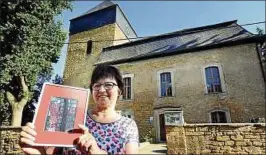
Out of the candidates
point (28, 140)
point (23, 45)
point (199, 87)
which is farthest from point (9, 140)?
point (199, 87)

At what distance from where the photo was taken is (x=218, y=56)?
45.2 ft

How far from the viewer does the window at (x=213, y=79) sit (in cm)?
1339

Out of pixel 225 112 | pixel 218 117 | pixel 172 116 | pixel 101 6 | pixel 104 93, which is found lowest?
pixel 104 93

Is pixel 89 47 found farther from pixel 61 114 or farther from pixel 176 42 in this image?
pixel 61 114

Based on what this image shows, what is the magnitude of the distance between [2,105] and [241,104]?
15.3 metres

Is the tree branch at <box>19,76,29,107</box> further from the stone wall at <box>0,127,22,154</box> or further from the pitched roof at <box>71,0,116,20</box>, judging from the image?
the pitched roof at <box>71,0,116,20</box>

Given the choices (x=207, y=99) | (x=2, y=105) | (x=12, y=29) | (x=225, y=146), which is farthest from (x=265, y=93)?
(x=2, y=105)

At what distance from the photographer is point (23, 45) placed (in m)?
12.1

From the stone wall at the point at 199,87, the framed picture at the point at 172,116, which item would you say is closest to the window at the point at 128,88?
the stone wall at the point at 199,87

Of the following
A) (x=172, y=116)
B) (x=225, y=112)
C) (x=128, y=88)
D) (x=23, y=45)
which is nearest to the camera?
(x=23, y=45)

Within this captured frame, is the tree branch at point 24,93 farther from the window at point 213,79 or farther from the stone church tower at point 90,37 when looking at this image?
the window at point 213,79

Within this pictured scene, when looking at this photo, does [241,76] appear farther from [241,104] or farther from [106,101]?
[106,101]

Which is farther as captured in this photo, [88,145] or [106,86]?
[106,86]

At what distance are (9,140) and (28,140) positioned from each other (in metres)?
8.85
